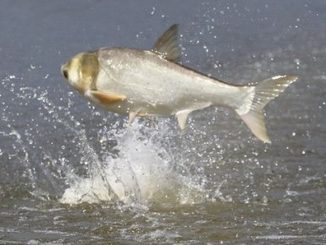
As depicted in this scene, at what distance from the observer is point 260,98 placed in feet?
17.3

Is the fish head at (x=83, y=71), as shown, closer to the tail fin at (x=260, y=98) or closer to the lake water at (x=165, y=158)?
the tail fin at (x=260, y=98)

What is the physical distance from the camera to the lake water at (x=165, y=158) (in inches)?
228

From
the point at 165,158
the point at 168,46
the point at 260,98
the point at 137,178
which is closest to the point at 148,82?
the point at 168,46

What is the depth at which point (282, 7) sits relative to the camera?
15828 mm

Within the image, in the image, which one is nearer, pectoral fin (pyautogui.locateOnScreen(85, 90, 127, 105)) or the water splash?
pectoral fin (pyautogui.locateOnScreen(85, 90, 127, 105))

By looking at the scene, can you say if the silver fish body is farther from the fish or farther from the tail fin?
the tail fin

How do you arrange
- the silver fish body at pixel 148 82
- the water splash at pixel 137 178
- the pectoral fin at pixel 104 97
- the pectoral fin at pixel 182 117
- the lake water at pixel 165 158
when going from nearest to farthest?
the pectoral fin at pixel 104 97
the silver fish body at pixel 148 82
the pectoral fin at pixel 182 117
the lake water at pixel 165 158
the water splash at pixel 137 178

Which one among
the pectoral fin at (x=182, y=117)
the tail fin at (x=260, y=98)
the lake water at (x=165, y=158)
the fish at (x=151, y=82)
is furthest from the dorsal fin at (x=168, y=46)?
the lake water at (x=165, y=158)

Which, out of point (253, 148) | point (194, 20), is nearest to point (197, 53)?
point (194, 20)

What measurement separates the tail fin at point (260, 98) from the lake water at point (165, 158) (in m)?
0.58

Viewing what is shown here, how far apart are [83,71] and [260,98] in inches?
35.2

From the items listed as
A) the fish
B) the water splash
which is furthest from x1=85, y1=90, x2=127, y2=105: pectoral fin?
the water splash

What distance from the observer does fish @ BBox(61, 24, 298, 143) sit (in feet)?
16.8

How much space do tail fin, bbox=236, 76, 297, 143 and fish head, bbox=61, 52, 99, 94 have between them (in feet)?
2.47
